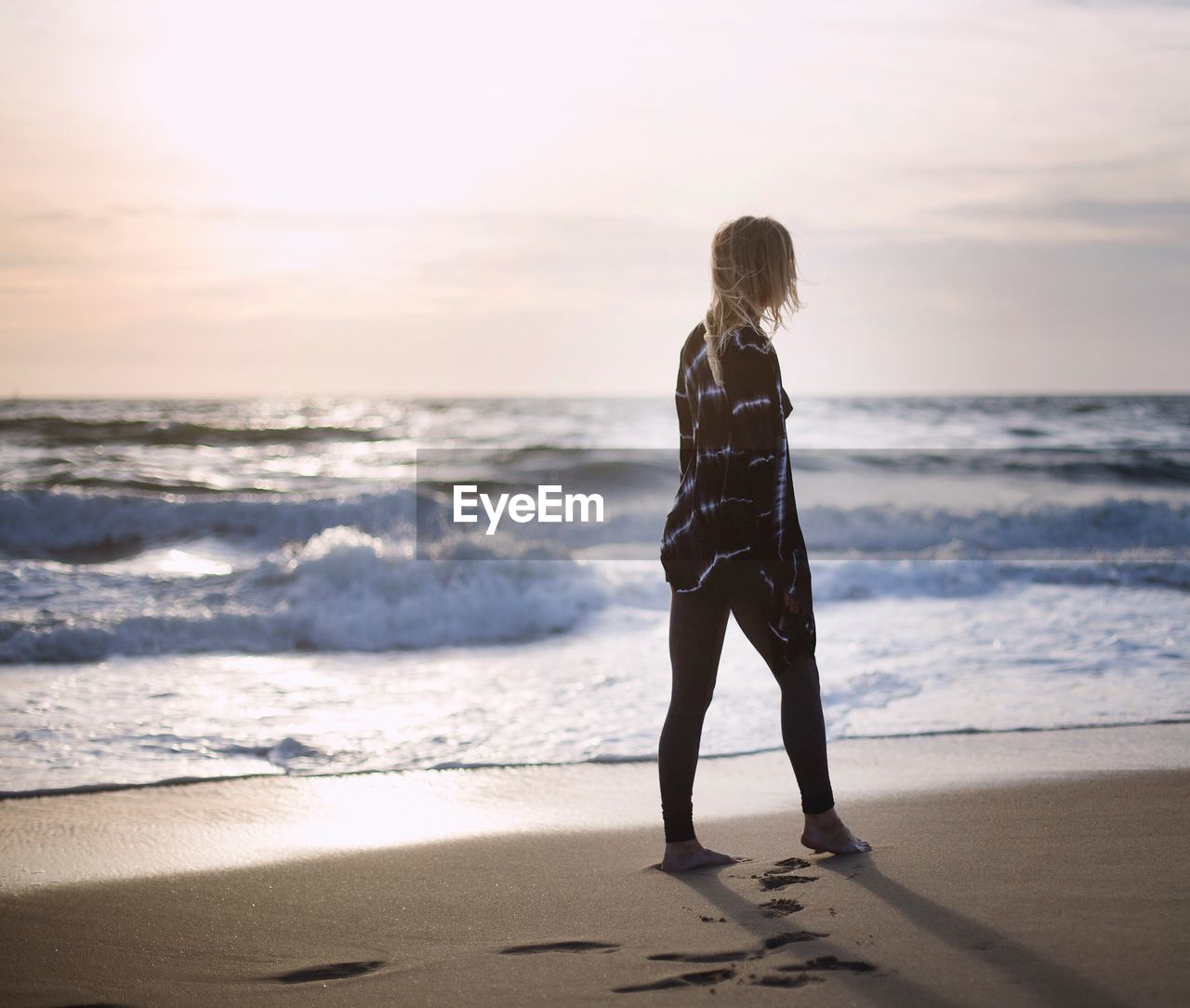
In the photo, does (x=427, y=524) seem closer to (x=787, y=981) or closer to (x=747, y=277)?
(x=747, y=277)

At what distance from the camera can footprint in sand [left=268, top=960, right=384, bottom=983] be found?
2613 millimetres

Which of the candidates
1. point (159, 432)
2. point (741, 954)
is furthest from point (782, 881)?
point (159, 432)

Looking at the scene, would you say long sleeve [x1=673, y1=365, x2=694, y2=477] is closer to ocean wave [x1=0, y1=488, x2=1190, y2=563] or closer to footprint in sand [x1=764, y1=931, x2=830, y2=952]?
footprint in sand [x1=764, y1=931, x2=830, y2=952]

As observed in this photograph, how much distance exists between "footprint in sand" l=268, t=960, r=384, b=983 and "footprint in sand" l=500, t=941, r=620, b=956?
32cm

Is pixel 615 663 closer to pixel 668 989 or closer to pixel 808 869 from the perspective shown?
pixel 808 869

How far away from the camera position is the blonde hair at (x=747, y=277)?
9.97 ft

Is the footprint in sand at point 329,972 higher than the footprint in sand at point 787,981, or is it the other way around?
the footprint in sand at point 787,981

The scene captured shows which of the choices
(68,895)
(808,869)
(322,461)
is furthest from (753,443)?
(322,461)

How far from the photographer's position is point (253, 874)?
3.45 m

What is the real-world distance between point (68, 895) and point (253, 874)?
0.52m

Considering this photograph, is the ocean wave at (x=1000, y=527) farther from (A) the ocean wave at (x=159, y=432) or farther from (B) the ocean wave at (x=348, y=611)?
(A) the ocean wave at (x=159, y=432)

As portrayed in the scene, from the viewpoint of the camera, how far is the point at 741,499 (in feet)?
9.94
